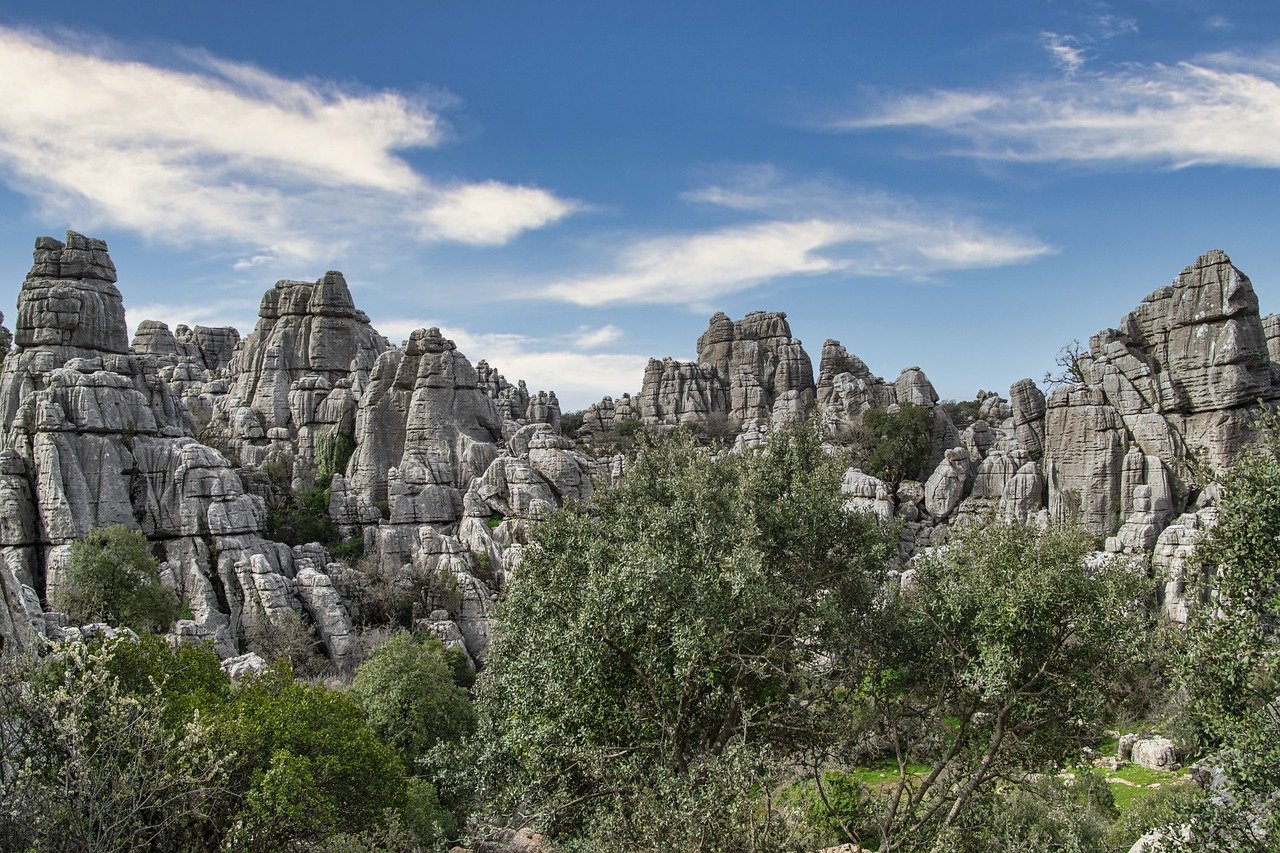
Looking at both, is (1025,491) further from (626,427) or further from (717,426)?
(626,427)

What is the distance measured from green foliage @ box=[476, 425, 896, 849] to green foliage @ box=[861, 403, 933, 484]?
141ft

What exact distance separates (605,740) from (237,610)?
2990 centimetres

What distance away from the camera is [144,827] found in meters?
13.6

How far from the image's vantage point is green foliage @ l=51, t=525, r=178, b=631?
35.6m

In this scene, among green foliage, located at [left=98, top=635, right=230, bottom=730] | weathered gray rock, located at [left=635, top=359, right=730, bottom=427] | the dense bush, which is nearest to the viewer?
the dense bush

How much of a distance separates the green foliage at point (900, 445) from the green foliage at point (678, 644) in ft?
141

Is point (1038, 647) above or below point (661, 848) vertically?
above

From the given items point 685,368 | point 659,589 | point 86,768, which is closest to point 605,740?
point 659,589

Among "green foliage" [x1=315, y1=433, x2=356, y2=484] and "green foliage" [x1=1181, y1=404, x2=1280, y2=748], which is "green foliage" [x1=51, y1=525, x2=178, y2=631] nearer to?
"green foliage" [x1=315, y1=433, x2=356, y2=484]

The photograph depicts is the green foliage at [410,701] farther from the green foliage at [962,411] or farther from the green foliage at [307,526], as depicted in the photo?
the green foliage at [962,411]

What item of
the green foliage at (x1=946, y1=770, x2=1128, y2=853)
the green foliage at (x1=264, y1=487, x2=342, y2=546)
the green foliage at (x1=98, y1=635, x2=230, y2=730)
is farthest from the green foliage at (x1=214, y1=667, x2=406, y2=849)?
the green foliage at (x1=264, y1=487, x2=342, y2=546)

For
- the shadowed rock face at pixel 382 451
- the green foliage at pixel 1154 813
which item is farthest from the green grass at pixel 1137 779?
the shadowed rock face at pixel 382 451

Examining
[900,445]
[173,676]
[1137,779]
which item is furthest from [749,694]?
[900,445]

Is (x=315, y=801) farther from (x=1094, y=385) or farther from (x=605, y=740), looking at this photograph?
(x=1094, y=385)
